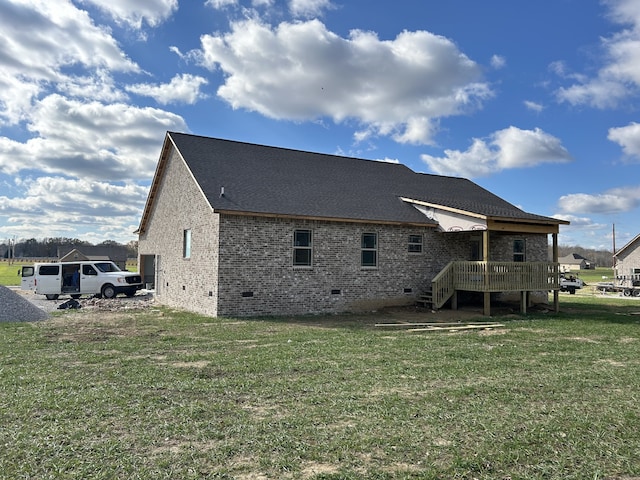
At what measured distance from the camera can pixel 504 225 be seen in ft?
55.4

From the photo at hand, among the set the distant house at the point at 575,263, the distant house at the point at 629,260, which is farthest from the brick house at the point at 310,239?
the distant house at the point at 575,263

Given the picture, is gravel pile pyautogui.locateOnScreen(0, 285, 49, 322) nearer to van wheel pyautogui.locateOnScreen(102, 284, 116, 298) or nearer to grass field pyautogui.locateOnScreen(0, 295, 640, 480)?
grass field pyautogui.locateOnScreen(0, 295, 640, 480)

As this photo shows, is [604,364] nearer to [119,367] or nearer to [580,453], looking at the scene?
[580,453]

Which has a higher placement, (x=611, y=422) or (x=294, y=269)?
(x=294, y=269)

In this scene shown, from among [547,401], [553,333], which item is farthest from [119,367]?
[553,333]

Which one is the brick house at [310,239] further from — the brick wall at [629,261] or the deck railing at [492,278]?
the brick wall at [629,261]

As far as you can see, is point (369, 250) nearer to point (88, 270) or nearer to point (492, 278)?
point (492, 278)

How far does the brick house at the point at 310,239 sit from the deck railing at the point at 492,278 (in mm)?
41

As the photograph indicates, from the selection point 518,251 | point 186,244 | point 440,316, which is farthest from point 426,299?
point 186,244

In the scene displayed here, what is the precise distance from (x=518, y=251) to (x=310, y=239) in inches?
416

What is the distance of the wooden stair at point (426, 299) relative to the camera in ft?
58.6

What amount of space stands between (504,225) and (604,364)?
8.94m

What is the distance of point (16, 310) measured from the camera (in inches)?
570

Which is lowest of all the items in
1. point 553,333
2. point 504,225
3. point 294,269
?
point 553,333
